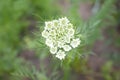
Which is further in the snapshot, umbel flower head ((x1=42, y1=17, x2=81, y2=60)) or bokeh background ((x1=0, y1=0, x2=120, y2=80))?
bokeh background ((x1=0, y1=0, x2=120, y2=80))

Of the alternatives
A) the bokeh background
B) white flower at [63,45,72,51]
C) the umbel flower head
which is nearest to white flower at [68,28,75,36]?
the umbel flower head

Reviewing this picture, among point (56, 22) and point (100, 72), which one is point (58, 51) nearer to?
point (56, 22)

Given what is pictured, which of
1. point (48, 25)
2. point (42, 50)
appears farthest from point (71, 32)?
point (42, 50)

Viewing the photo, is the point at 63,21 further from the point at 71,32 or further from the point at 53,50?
the point at 53,50

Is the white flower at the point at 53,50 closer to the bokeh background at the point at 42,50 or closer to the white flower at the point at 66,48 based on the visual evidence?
the white flower at the point at 66,48

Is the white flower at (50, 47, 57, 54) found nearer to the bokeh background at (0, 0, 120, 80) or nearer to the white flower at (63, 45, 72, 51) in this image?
the white flower at (63, 45, 72, 51)
